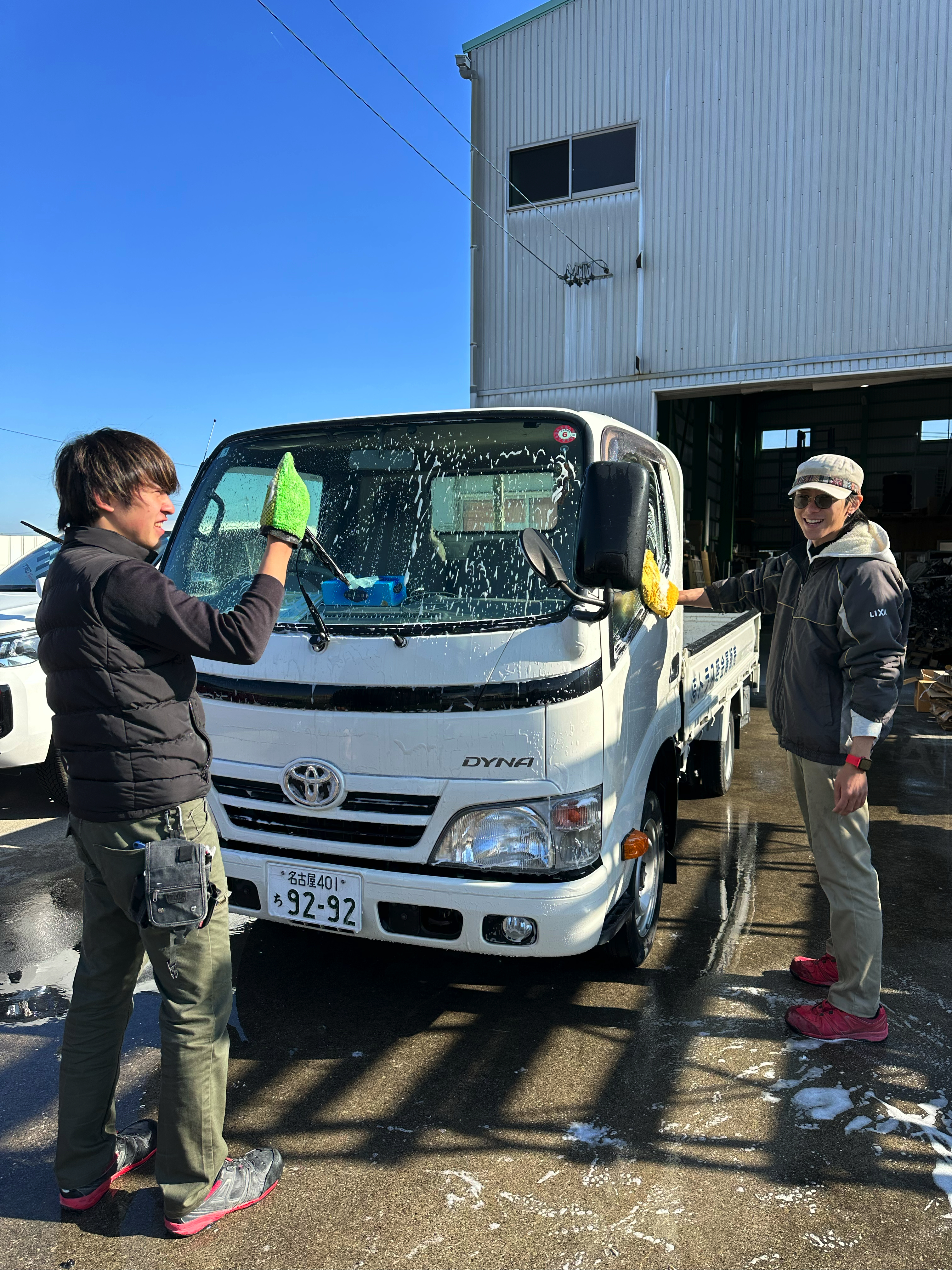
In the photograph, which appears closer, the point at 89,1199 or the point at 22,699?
the point at 89,1199

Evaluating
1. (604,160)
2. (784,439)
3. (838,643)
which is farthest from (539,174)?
(784,439)

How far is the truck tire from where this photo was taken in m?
3.21

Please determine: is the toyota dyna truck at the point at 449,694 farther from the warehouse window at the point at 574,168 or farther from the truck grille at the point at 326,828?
the warehouse window at the point at 574,168

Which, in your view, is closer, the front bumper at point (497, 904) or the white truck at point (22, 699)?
the front bumper at point (497, 904)

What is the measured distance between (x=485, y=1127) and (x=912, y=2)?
499 inches

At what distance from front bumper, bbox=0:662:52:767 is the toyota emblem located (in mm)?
3059

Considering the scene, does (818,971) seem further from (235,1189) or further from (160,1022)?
(160,1022)

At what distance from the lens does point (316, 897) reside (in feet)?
9.09

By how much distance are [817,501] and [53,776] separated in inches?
194

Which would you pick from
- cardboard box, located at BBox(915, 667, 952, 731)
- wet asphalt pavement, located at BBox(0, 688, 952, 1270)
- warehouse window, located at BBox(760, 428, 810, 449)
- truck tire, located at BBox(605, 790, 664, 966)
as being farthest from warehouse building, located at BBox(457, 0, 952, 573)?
warehouse window, located at BBox(760, 428, 810, 449)

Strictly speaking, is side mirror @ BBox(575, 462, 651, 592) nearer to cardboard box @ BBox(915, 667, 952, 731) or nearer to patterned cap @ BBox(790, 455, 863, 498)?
patterned cap @ BBox(790, 455, 863, 498)

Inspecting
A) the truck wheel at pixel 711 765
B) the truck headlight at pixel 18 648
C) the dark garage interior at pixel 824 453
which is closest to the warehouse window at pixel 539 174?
the dark garage interior at pixel 824 453

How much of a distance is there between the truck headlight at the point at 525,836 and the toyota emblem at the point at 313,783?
14.2 inches

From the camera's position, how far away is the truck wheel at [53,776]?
5602 mm
